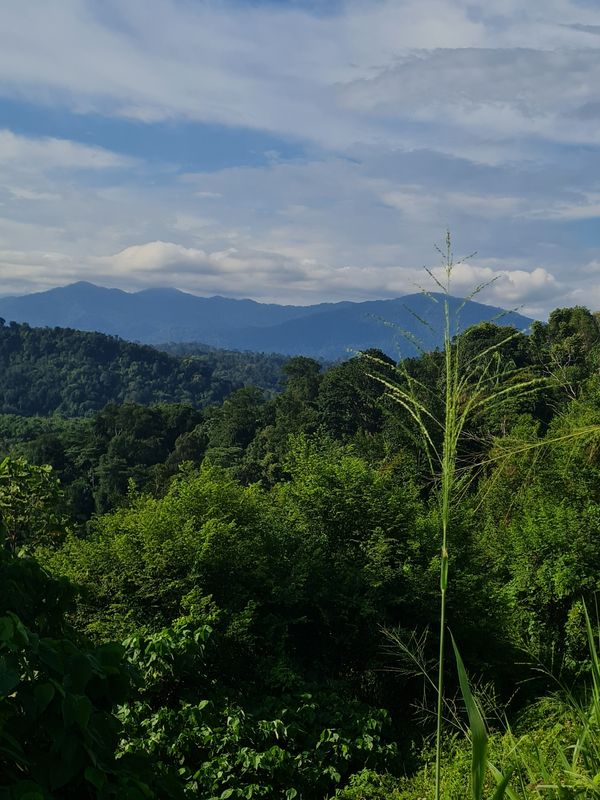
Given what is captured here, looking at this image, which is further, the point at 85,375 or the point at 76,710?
the point at 85,375

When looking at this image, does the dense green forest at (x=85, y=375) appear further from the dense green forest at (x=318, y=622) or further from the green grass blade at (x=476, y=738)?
the green grass blade at (x=476, y=738)

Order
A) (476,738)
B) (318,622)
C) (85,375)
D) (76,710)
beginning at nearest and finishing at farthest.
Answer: (476,738), (76,710), (318,622), (85,375)

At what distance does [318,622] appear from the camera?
32.6 feet

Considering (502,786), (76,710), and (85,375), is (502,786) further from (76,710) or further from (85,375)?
(85,375)

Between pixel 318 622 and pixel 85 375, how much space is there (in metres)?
113

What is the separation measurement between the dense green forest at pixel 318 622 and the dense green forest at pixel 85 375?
304ft

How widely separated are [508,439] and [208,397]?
105m

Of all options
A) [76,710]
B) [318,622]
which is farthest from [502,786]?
[318,622]

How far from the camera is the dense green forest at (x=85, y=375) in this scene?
11069cm

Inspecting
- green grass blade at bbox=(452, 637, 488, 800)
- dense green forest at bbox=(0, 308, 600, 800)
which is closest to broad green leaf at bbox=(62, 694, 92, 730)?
dense green forest at bbox=(0, 308, 600, 800)

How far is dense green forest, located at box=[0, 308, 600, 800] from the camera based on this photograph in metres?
1.89

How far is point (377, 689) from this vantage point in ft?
30.2

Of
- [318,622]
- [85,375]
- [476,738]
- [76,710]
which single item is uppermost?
[476,738]

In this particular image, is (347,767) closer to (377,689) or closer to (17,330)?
(377,689)
